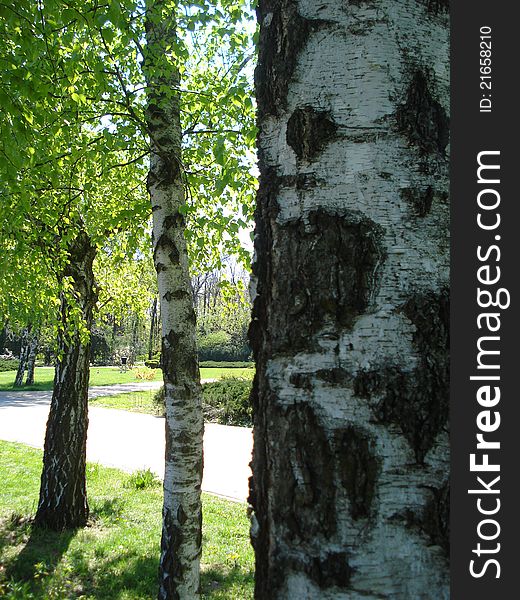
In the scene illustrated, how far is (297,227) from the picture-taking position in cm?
104

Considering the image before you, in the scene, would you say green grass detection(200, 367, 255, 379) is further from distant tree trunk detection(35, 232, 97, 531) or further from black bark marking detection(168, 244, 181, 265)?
black bark marking detection(168, 244, 181, 265)

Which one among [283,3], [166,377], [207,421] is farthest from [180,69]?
[207,421]

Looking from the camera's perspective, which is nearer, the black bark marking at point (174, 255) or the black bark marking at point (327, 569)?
the black bark marking at point (327, 569)

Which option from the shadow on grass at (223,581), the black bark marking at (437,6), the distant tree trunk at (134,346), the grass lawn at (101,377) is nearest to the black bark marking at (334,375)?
the black bark marking at (437,6)

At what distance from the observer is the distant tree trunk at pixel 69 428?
733cm

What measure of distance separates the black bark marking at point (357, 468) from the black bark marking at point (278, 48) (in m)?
0.65

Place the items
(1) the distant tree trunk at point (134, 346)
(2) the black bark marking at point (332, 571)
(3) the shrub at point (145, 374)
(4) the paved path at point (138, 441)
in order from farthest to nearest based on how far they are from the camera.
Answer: (1) the distant tree trunk at point (134, 346), (3) the shrub at point (145, 374), (4) the paved path at point (138, 441), (2) the black bark marking at point (332, 571)

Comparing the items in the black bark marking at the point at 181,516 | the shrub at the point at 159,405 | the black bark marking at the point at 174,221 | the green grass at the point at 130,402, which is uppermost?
the black bark marking at the point at 174,221

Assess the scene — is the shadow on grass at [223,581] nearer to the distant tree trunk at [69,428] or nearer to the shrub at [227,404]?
the distant tree trunk at [69,428]

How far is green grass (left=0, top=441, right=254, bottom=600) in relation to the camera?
18.7 feet

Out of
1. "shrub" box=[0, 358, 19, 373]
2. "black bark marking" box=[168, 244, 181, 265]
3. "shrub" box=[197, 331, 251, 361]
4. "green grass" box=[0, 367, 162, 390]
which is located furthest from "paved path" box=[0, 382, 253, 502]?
"shrub" box=[197, 331, 251, 361]

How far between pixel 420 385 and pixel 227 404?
15.9 m

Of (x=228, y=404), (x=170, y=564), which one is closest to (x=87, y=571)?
(x=170, y=564)

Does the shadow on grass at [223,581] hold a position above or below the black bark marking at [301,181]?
below
